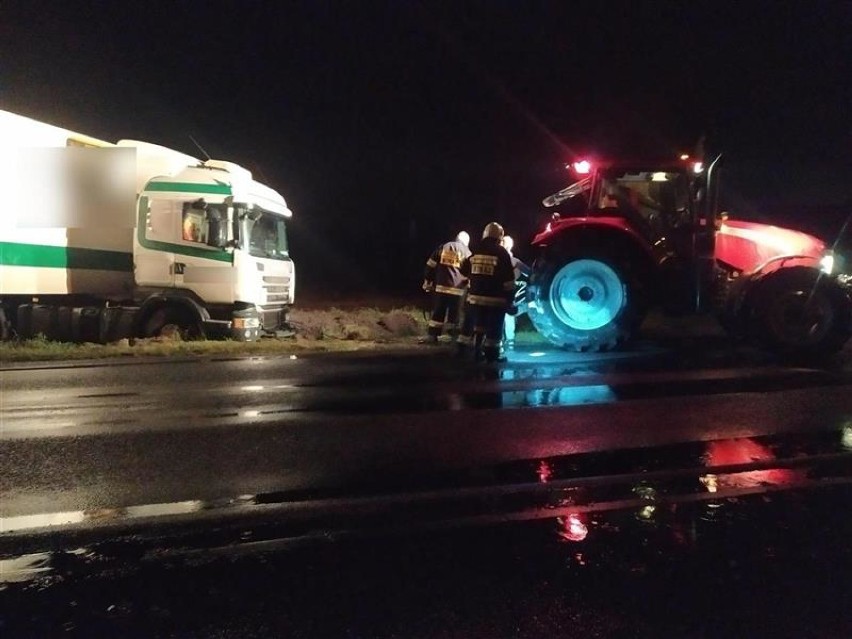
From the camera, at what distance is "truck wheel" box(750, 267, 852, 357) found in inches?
391

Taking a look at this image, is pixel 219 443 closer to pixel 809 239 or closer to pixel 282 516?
pixel 282 516

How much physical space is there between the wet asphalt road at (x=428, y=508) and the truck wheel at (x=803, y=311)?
1.66 metres

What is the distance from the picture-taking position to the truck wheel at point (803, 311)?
391 inches

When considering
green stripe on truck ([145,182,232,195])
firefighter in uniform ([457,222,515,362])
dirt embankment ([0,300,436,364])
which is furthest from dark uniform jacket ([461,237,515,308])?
green stripe on truck ([145,182,232,195])

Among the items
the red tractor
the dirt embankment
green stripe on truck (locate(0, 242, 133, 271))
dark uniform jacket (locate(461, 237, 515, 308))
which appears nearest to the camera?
dark uniform jacket (locate(461, 237, 515, 308))

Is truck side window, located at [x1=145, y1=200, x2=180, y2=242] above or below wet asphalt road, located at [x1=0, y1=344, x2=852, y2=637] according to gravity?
above

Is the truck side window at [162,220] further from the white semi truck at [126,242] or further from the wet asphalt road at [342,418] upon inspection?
the wet asphalt road at [342,418]

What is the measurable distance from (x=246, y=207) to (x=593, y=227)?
18.5ft

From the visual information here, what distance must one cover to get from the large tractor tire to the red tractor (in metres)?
0.01

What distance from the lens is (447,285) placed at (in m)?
11.4

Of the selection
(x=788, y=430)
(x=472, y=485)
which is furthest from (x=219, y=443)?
(x=788, y=430)

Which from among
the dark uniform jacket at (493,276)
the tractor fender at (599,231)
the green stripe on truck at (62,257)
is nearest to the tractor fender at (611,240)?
the tractor fender at (599,231)

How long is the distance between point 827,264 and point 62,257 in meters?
11.8

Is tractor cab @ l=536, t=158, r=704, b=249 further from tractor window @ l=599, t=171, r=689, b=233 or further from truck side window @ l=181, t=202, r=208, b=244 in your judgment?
truck side window @ l=181, t=202, r=208, b=244
